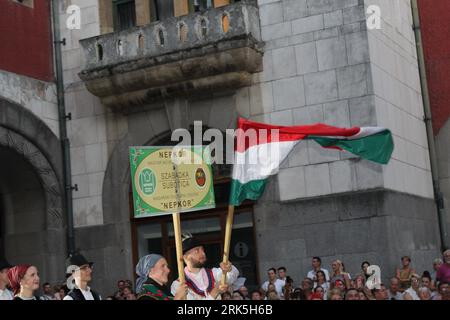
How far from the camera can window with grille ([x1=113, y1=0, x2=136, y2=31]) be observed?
19.3 metres

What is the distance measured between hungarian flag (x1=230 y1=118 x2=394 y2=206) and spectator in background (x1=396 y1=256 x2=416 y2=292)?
17.3ft

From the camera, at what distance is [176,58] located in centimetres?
1753

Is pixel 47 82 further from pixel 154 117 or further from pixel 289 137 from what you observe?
pixel 289 137

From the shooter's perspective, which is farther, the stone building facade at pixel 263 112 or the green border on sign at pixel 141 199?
the stone building facade at pixel 263 112

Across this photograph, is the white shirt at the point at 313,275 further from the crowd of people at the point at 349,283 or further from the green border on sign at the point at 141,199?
the green border on sign at the point at 141,199

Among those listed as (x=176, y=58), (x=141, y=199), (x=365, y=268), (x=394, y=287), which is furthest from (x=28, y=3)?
(x=394, y=287)

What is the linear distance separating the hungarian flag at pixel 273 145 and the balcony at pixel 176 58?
6732mm

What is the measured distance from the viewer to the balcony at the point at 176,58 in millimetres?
17109

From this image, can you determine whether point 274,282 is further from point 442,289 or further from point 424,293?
point 442,289

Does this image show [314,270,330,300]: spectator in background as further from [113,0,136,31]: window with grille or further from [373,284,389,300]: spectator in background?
[113,0,136,31]: window with grille

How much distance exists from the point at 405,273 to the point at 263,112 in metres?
4.32

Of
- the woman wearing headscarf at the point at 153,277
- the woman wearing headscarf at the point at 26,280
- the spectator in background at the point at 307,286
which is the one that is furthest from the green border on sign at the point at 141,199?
the spectator in background at the point at 307,286
